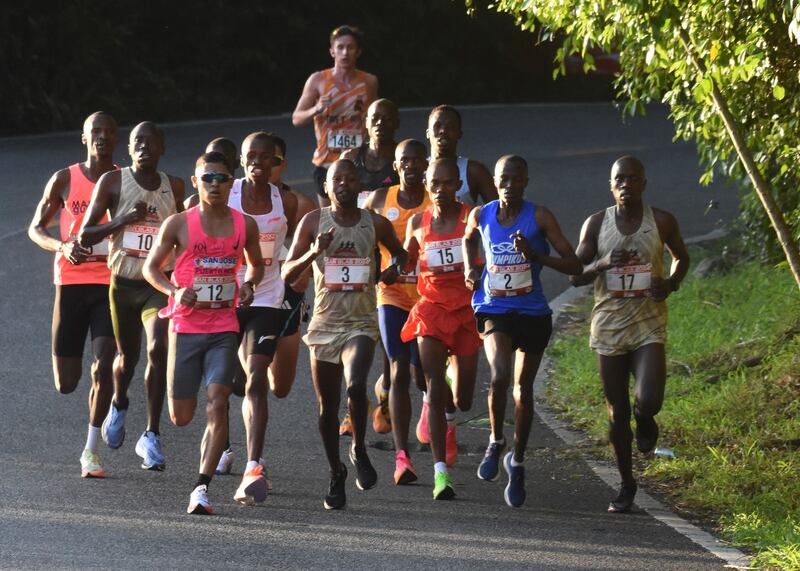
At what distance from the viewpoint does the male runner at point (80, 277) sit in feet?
32.7

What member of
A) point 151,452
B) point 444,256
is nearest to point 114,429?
point 151,452

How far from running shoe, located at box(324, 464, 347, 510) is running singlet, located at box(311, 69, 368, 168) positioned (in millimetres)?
4177

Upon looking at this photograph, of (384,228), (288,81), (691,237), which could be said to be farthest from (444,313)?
(288,81)

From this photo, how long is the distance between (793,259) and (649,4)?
149 cm

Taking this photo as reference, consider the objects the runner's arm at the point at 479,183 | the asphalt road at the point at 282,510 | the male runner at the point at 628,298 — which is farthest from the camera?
the runner's arm at the point at 479,183

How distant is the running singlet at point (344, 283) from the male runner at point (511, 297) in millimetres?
580

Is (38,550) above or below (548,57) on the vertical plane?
below

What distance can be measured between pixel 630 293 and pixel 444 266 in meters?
1.19

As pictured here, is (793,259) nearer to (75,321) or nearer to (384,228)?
(384,228)

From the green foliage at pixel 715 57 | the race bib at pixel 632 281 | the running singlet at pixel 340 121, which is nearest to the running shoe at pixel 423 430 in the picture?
the race bib at pixel 632 281

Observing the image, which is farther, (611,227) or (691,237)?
(691,237)

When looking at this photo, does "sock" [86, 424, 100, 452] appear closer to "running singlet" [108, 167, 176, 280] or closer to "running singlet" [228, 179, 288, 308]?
"running singlet" [108, 167, 176, 280]

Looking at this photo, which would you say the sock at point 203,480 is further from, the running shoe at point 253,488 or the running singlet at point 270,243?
the running singlet at point 270,243

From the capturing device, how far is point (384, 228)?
372 inches
